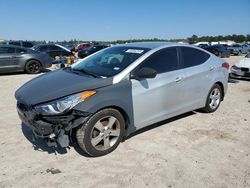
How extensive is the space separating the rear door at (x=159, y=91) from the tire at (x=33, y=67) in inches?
353

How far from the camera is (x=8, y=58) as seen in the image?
11.1 metres

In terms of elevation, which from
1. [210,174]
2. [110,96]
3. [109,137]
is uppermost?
[110,96]

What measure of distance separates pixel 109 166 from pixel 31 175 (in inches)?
40.5

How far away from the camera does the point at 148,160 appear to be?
3.52m

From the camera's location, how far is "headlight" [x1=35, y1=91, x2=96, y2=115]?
3.19 metres

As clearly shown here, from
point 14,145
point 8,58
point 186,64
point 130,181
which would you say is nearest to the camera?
point 130,181

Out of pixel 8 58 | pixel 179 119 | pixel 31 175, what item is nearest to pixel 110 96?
pixel 31 175

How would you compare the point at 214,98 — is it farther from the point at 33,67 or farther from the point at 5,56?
the point at 5,56

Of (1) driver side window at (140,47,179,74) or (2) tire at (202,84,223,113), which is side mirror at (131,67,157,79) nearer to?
(1) driver side window at (140,47,179,74)

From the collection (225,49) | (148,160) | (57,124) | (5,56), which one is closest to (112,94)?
(57,124)

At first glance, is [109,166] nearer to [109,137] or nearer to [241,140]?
[109,137]

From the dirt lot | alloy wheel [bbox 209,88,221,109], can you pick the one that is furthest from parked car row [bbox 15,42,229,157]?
alloy wheel [bbox 209,88,221,109]

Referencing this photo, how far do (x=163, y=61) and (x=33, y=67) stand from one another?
9.14 meters

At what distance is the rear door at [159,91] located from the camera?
3.86 m
